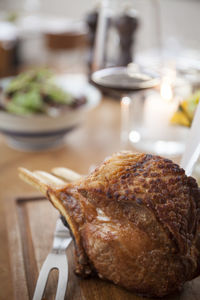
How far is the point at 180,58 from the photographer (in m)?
1.81

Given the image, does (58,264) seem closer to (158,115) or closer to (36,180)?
(36,180)

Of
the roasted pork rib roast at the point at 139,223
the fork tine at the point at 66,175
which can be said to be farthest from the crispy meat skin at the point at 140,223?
the fork tine at the point at 66,175

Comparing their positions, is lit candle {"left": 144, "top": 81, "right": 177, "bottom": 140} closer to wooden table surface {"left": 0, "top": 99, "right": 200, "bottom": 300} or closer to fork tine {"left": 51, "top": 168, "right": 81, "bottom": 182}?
wooden table surface {"left": 0, "top": 99, "right": 200, "bottom": 300}

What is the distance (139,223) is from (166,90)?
0.77 metres

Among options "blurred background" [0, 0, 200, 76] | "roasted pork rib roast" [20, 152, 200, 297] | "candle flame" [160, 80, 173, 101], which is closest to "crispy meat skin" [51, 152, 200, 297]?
"roasted pork rib roast" [20, 152, 200, 297]

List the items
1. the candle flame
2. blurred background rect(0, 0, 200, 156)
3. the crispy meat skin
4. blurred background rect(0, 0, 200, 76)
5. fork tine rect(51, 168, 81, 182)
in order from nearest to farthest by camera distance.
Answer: the crispy meat skin, fork tine rect(51, 168, 81, 182), blurred background rect(0, 0, 200, 156), the candle flame, blurred background rect(0, 0, 200, 76)

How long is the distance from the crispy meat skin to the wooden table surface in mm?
58

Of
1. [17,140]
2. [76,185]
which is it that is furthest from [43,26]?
[76,185]

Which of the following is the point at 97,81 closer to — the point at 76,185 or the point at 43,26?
the point at 76,185

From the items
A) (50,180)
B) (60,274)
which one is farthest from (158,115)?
(60,274)

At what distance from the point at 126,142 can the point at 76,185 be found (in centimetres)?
71

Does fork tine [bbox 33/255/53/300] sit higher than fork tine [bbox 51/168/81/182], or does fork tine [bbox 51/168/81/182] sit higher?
fork tine [bbox 51/168/81/182]

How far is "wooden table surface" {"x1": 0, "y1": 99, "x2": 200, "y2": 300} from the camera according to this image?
73cm

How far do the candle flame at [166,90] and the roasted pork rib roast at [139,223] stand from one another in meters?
0.65
